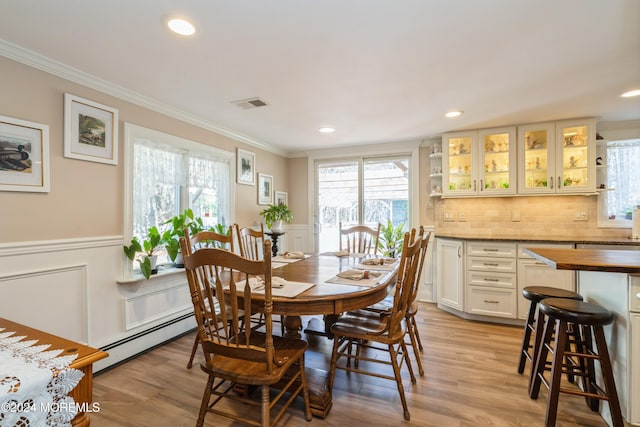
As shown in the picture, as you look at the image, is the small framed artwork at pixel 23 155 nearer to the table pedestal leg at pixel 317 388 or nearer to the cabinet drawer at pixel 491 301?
the table pedestal leg at pixel 317 388

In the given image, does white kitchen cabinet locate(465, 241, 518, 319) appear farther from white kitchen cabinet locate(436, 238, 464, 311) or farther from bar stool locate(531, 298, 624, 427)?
bar stool locate(531, 298, 624, 427)

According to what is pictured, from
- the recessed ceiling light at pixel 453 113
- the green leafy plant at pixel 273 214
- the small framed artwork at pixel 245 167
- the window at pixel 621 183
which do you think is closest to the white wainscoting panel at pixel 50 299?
the small framed artwork at pixel 245 167

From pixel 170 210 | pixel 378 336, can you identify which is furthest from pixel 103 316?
pixel 378 336

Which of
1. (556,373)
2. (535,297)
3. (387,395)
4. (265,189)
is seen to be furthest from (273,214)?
(556,373)

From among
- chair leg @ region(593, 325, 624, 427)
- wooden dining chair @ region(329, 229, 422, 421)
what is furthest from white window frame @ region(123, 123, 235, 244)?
chair leg @ region(593, 325, 624, 427)

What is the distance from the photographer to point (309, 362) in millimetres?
2445

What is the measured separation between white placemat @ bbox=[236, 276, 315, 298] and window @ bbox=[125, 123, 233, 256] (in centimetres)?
151

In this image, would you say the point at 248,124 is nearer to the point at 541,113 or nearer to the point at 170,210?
the point at 170,210

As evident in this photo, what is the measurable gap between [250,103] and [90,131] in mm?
1304

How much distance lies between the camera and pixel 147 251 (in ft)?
8.65

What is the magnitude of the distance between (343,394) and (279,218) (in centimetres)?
261

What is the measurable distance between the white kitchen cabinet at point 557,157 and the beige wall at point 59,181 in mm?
4113

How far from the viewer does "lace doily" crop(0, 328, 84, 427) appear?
78cm

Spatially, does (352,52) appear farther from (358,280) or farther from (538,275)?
(538,275)
